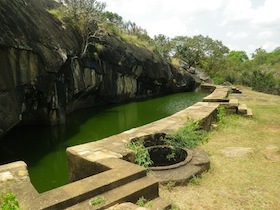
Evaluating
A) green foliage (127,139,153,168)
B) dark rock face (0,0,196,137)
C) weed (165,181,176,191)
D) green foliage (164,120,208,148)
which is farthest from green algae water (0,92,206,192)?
weed (165,181,176,191)

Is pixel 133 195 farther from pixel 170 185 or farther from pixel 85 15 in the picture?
pixel 85 15

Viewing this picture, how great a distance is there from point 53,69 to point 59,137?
265 centimetres

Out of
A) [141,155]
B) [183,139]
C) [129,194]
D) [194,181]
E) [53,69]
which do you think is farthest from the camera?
[53,69]

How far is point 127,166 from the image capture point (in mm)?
3648

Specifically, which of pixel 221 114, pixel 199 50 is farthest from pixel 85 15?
pixel 199 50

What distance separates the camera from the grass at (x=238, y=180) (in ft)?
11.3

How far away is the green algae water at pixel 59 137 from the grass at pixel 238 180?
3.57 metres

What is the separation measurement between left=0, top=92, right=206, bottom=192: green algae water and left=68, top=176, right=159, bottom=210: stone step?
3399 millimetres

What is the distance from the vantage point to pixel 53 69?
9.70m

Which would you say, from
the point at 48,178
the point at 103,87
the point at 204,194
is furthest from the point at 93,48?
the point at 204,194

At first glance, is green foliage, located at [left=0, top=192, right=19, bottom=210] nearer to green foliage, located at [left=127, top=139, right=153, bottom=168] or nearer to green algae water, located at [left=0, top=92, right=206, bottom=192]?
green foliage, located at [left=127, top=139, right=153, bottom=168]

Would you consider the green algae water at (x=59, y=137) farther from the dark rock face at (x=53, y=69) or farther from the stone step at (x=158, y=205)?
the stone step at (x=158, y=205)

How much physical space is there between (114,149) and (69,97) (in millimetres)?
9173

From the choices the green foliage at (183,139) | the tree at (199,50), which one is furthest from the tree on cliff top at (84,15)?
the tree at (199,50)
